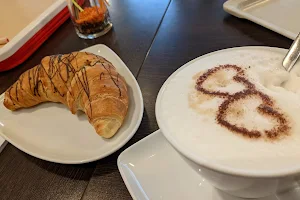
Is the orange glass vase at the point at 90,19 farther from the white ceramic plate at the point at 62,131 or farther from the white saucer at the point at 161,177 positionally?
the white saucer at the point at 161,177

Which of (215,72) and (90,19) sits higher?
(215,72)

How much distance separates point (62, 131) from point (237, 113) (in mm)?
474

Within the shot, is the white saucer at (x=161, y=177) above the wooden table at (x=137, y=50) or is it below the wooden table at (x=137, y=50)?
above

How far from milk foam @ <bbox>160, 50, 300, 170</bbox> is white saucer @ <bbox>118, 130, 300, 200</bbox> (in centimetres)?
10

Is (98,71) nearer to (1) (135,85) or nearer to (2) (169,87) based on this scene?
(1) (135,85)

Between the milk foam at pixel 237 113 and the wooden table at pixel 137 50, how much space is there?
0.73 feet

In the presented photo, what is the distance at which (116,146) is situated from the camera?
2.19 ft

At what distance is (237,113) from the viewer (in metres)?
0.45

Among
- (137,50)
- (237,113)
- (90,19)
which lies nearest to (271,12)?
(137,50)

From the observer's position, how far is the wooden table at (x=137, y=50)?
645 millimetres

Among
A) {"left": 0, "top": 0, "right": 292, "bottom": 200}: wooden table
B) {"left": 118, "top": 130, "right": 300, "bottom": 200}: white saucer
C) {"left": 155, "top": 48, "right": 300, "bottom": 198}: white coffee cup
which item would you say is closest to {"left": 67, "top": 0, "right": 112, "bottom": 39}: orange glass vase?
{"left": 0, "top": 0, "right": 292, "bottom": 200}: wooden table

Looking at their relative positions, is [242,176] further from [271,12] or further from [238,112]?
[271,12]

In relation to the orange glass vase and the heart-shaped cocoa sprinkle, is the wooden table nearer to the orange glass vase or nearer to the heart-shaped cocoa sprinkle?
the orange glass vase

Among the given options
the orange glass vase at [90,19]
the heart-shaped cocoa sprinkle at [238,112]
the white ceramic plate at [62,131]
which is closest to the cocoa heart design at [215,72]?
the heart-shaped cocoa sprinkle at [238,112]
